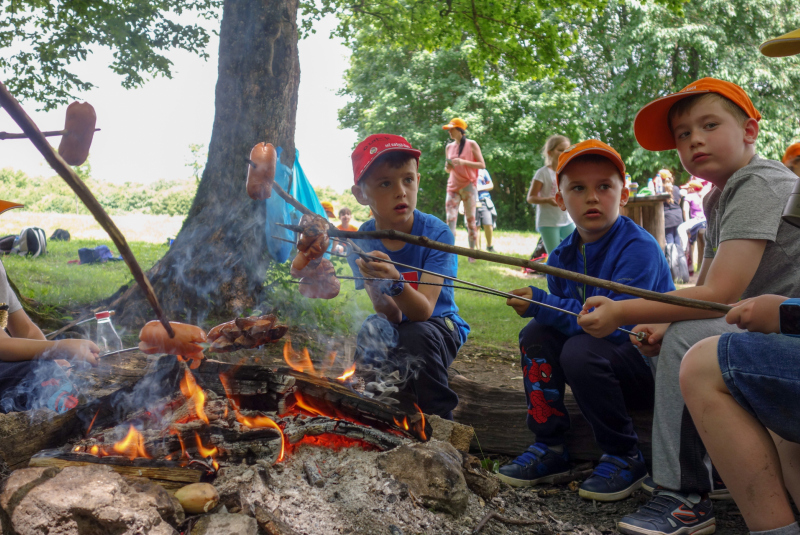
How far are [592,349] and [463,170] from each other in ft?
28.0

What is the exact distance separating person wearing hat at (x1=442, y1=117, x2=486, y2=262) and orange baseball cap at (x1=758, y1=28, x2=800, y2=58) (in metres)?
8.66

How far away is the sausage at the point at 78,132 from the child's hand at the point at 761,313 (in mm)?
1697

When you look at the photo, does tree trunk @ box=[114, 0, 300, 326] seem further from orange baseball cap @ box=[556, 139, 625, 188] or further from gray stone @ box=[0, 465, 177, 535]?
gray stone @ box=[0, 465, 177, 535]

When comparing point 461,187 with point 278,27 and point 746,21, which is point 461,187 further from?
point 746,21

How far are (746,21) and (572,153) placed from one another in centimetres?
2236

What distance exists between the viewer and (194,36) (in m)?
6.48

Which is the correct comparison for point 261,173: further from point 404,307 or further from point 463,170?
point 463,170

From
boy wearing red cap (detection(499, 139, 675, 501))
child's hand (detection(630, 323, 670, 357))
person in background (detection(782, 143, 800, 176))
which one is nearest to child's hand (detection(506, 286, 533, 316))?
boy wearing red cap (detection(499, 139, 675, 501))

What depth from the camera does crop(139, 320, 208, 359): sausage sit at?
1871mm

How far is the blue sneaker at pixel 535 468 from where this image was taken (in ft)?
8.66

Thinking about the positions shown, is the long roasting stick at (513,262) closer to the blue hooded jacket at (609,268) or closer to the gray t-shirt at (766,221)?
the gray t-shirt at (766,221)

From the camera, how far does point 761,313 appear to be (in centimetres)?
162

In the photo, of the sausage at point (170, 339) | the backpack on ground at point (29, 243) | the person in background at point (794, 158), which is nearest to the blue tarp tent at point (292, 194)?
the sausage at point (170, 339)

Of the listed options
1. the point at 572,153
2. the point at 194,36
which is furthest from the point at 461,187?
the point at 572,153
